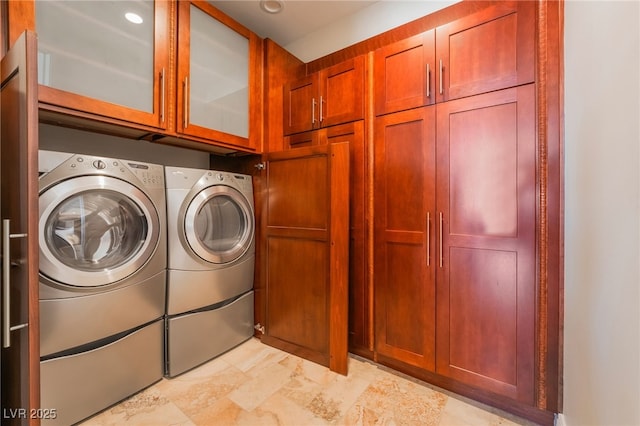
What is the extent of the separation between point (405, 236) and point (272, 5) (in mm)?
2001

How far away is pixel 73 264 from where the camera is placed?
1.21 meters

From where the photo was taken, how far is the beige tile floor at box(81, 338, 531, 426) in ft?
4.27

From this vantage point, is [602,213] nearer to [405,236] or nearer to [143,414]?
[405,236]

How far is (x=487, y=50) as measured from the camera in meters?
1.34

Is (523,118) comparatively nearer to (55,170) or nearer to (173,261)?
(173,261)

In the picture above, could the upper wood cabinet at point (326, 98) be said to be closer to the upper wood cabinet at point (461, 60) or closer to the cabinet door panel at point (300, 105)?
the cabinet door panel at point (300, 105)

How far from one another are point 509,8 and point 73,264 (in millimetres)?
2469

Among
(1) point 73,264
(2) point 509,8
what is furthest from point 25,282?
(2) point 509,8

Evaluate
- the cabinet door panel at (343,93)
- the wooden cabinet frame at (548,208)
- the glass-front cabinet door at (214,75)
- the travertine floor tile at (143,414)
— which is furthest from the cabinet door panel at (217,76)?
the wooden cabinet frame at (548,208)

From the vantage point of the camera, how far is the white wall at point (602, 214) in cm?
61

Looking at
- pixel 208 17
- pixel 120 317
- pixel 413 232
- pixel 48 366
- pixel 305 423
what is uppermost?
pixel 208 17

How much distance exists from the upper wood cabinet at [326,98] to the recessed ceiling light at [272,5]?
0.55 m

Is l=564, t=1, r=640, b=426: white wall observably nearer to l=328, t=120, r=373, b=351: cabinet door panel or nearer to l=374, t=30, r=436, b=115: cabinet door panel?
l=374, t=30, r=436, b=115: cabinet door panel

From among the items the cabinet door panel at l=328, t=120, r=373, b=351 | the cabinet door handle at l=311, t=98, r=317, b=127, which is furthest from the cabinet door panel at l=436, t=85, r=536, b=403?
the cabinet door handle at l=311, t=98, r=317, b=127
